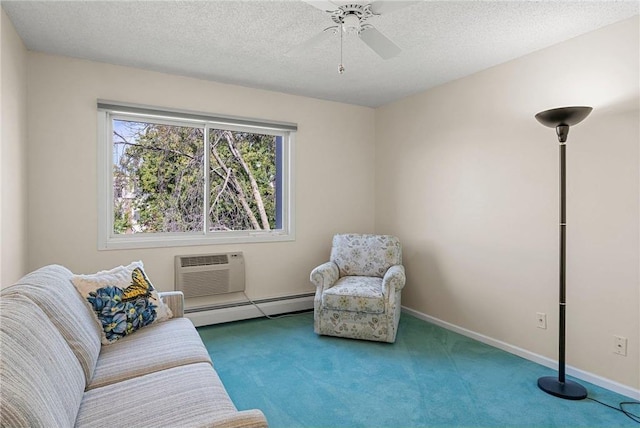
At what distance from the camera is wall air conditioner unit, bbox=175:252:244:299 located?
135 inches

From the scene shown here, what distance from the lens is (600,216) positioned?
246 cm

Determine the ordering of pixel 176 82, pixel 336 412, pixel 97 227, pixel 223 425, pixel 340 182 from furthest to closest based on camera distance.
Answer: pixel 340 182, pixel 176 82, pixel 97 227, pixel 336 412, pixel 223 425

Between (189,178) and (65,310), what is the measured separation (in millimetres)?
2156

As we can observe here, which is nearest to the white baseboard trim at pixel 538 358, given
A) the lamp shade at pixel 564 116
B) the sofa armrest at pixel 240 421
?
the lamp shade at pixel 564 116

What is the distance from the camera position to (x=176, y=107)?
3.43 meters

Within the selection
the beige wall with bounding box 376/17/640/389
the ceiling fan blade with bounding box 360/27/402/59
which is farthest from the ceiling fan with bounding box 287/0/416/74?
the beige wall with bounding box 376/17/640/389

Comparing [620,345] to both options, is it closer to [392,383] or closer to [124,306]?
[392,383]

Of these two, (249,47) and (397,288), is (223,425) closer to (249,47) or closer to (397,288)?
(397,288)

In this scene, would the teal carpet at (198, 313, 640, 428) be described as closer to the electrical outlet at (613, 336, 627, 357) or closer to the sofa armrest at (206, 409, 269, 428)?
the electrical outlet at (613, 336, 627, 357)

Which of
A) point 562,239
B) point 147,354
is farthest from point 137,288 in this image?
point 562,239

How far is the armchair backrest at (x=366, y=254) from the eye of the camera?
371cm

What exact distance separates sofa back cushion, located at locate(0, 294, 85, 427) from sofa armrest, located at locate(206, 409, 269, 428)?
45 cm

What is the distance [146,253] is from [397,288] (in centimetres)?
A: 232

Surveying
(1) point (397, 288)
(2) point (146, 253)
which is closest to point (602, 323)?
(1) point (397, 288)
